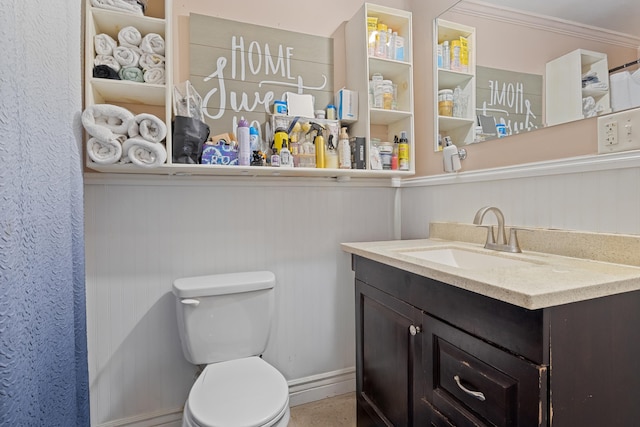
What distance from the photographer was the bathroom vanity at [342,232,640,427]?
0.69 meters

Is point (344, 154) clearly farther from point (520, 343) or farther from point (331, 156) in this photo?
point (520, 343)

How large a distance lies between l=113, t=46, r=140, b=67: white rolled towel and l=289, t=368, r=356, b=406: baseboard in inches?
67.5

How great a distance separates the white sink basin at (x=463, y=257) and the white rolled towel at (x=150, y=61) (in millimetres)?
1266

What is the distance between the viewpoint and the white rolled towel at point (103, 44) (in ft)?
4.07

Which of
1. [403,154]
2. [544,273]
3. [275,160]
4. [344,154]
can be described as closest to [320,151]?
[344,154]

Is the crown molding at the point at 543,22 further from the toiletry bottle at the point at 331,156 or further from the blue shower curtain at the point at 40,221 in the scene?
the blue shower curtain at the point at 40,221

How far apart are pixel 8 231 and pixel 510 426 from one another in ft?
3.71

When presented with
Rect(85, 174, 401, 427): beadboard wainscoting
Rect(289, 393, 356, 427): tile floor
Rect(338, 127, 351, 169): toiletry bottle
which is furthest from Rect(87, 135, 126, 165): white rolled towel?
Rect(289, 393, 356, 427): tile floor

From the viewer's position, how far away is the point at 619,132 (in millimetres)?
994

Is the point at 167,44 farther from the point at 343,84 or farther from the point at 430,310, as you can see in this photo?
the point at 430,310

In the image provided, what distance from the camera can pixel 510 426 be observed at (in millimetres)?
752

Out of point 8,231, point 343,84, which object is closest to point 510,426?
point 8,231

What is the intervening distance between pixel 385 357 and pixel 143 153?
125cm

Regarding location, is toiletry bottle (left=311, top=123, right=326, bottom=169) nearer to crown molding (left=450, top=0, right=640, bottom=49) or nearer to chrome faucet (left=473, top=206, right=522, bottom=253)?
chrome faucet (left=473, top=206, right=522, bottom=253)
